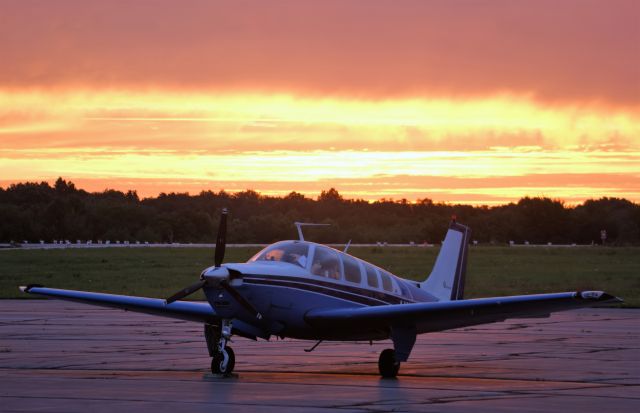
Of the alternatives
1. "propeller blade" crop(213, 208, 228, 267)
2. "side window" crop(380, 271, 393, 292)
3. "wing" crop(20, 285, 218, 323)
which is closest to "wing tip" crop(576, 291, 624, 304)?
"side window" crop(380, 271, 393, 292)

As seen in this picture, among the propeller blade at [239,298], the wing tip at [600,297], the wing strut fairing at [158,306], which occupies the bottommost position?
the wing strut fairing at [158,306]

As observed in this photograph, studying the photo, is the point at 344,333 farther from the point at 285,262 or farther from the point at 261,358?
the point at 261,358

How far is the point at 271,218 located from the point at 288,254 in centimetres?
10816

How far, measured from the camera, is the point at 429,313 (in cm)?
1845


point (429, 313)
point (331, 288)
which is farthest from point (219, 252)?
point (429, 313)

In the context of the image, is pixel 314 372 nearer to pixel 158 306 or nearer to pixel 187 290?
pixel 187 290

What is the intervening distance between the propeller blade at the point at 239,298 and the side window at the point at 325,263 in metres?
1.35

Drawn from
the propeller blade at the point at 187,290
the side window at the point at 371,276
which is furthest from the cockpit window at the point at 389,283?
the propeller blade at the point at 187,290

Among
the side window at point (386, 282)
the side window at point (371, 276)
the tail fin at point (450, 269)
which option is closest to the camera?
the side window at point (371, 276)

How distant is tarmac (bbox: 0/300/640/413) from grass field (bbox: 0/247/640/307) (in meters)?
17.2

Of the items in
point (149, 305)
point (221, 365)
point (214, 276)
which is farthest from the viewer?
point (149, 305)

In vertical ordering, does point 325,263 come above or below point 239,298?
above

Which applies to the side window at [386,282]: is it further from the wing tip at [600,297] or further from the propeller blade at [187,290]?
the wing tip at [600,297]

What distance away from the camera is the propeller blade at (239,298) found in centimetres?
1769
